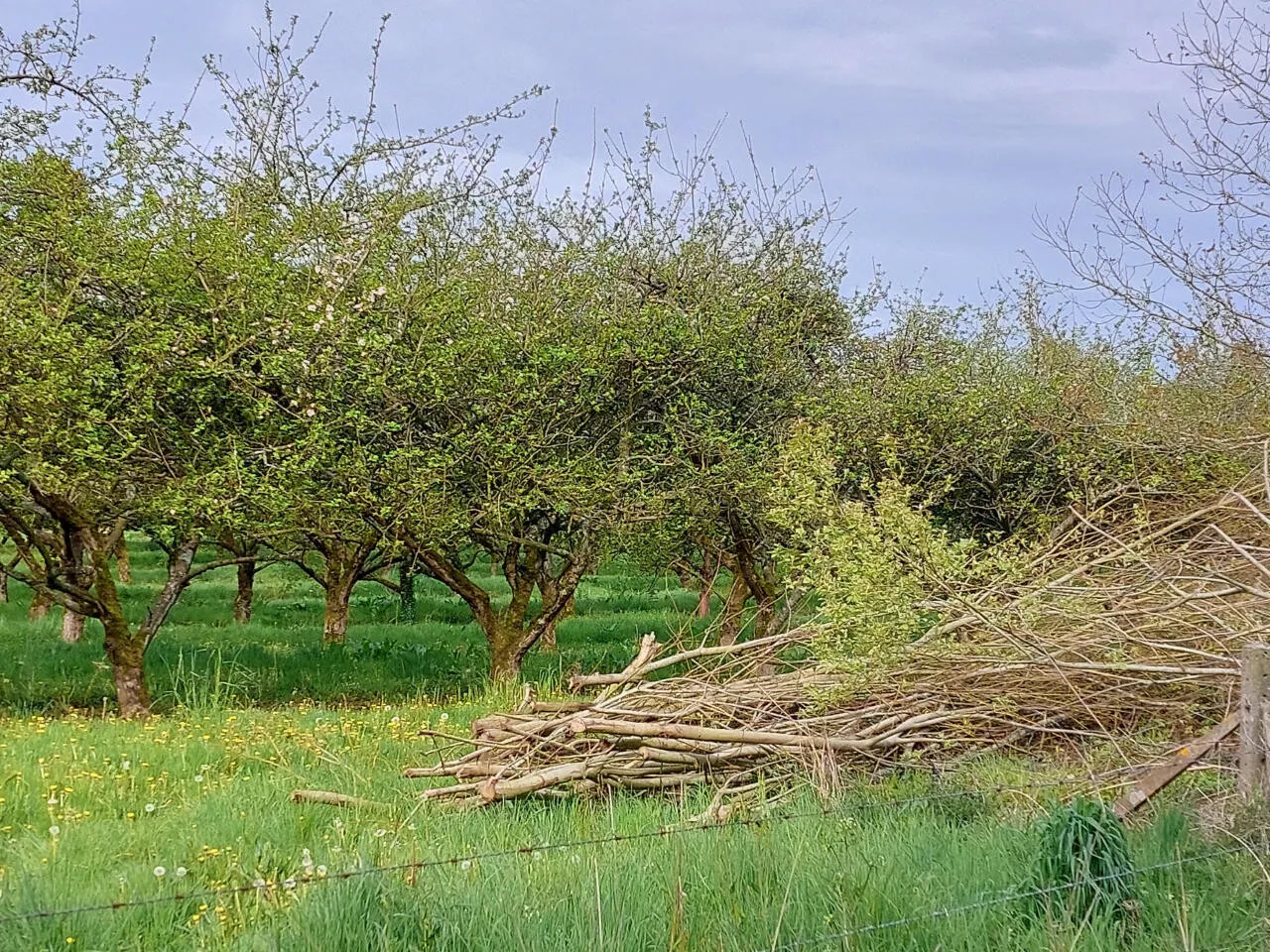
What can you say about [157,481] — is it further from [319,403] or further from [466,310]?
[466,310]

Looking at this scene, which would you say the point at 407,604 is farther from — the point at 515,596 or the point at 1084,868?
the point at 1084,868

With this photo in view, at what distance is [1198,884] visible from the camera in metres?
3.31

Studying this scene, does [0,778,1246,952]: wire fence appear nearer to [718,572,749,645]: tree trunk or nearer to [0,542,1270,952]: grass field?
[0,542,1270,952]: grass field

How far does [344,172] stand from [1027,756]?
28.7ft

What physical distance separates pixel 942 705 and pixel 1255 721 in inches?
90.9

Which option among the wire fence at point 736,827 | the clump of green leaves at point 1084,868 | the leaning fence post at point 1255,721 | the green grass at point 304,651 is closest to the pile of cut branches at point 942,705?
the wire fence at point 736,827

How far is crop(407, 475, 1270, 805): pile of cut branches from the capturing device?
523 cm

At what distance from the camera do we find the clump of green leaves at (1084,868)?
121 inches

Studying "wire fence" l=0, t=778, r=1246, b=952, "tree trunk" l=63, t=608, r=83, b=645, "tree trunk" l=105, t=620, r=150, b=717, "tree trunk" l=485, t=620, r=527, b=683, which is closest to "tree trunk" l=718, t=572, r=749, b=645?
"tree trunk" l=485, t=620, r=527, b=683

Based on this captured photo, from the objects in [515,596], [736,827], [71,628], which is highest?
[515,596]

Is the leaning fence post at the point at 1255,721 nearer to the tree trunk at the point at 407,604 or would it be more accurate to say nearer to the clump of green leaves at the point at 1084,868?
the clump of green leaves at the point at 1084,868

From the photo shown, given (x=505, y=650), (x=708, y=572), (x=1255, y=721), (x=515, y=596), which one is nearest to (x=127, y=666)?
(x=505, y=650)

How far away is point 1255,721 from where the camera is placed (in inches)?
143

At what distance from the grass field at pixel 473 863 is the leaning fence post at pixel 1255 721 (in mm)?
293
